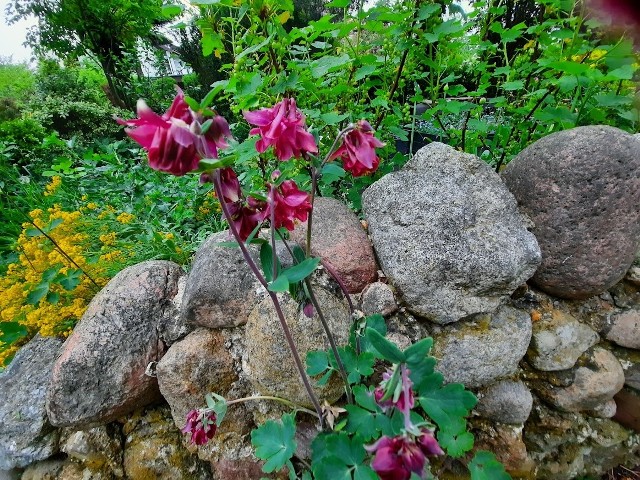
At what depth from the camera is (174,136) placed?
48 cm

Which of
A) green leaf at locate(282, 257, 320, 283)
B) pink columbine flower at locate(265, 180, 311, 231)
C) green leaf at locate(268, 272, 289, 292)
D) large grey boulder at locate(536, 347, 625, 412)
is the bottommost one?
large grey boulder at locate(536, 347, 625, 412)

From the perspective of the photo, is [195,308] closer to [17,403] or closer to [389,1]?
[17,403]

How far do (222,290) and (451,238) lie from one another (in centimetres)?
76

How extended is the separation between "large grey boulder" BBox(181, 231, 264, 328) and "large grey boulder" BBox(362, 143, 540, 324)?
0.47m


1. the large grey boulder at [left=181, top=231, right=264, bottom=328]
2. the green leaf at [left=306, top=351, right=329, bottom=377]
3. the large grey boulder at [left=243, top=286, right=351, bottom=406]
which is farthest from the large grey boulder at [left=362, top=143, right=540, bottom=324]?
the large grey boulder at [left=181, top=231, right=264, bottom=328]

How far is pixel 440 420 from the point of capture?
0.67 m

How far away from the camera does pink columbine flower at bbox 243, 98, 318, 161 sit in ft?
2.14

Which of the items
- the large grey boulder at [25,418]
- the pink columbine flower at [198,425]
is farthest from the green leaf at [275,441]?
the large grey boulder at [25,418]

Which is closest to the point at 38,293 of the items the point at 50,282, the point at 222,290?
the point at 50,282

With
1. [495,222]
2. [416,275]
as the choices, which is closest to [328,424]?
[416,275]

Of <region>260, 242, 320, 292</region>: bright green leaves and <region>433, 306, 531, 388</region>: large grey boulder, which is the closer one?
<region>260, 242, 320, 292</region>: bright green leaves

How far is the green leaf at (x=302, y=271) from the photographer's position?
66 centimetres

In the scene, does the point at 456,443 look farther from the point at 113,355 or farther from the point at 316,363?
the point at 113,355

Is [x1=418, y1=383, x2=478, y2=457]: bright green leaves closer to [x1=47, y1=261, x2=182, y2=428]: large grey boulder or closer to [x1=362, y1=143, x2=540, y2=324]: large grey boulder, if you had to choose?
[x1=362, y1=143, x2=540, y2=324]: large grey boulder
